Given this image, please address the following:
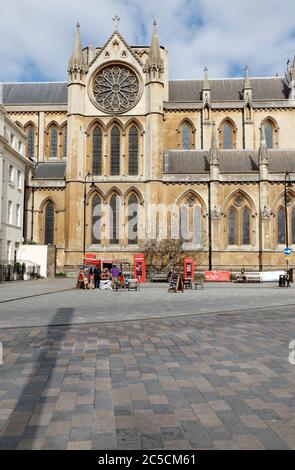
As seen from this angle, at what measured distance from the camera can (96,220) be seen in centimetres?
3684

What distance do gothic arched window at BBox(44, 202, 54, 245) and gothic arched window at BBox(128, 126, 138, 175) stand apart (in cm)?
822

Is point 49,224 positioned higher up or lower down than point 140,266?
higher up

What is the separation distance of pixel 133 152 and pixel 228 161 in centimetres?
905

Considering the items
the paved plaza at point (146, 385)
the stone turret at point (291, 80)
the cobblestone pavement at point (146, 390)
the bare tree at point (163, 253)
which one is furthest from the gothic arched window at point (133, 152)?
the cobblestone pavement at point (146, 390)

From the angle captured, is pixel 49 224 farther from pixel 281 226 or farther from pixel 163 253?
pixel 281 226

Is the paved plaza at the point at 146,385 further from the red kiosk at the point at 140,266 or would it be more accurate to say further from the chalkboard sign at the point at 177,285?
the red kiosk at the point at 140,266

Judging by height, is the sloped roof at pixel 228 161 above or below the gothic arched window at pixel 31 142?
below

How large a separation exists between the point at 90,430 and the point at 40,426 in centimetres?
49

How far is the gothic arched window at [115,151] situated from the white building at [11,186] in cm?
786

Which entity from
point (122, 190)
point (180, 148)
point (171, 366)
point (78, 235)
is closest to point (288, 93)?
point (180, 148)

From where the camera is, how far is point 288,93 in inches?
1681

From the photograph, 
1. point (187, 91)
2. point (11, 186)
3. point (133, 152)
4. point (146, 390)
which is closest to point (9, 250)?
point (11, 186)

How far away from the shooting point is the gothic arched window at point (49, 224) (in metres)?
37.9

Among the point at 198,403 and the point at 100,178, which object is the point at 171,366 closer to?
the point at 198,403
